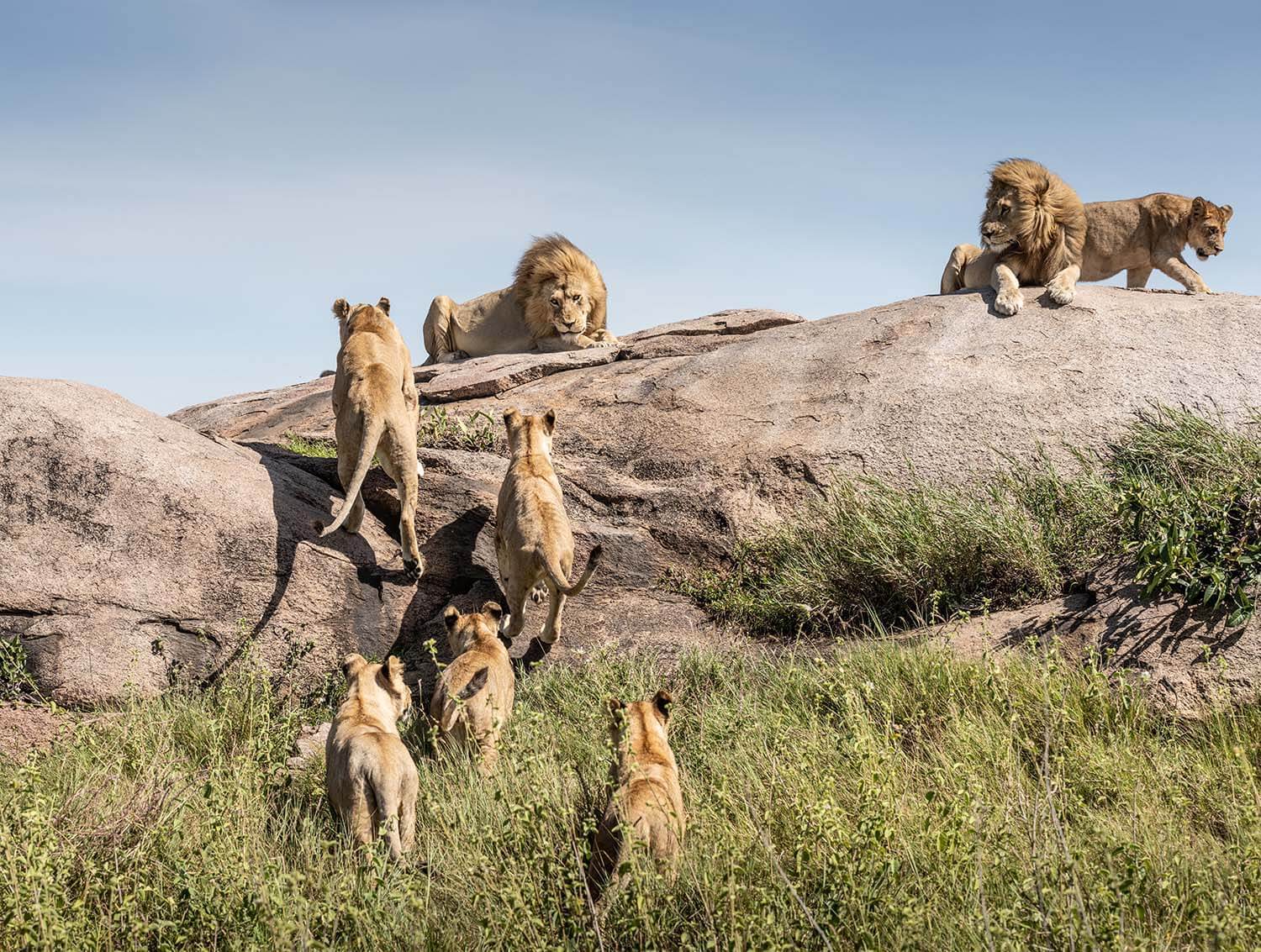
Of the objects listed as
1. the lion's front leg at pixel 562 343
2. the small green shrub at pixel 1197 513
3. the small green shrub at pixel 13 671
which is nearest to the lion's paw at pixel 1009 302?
the small green shrub at pixel 1197 513

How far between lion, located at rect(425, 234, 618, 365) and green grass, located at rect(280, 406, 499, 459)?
4577mm

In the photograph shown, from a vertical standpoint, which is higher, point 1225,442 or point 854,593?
point 1225,442

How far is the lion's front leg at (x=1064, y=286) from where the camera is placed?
10.3 metres

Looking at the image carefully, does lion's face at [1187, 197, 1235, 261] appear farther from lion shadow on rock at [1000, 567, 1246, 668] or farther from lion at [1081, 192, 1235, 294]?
lion shadow on rock at [1000, 567, 1246, 668]

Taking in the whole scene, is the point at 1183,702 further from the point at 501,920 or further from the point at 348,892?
the point at 348,892

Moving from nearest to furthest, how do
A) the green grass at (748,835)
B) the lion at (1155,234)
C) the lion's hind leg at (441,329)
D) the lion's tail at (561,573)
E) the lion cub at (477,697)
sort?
the green grass at (748,835), the lion cub at (477,697), the lion's tail at (561,573), the lion at (1155,234), the lion's hind leg at (441,329)

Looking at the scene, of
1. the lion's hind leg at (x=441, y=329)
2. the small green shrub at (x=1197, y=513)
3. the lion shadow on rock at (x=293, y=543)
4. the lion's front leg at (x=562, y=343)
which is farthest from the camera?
the lion's hind leg at (x=441, y=329)

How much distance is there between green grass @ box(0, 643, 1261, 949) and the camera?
3.60 m

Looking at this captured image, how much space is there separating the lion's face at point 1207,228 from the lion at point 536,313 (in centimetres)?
694

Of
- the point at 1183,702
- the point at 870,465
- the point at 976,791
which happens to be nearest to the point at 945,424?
the point at 870,465

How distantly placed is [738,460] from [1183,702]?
4.07m

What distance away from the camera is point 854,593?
26.1 ft

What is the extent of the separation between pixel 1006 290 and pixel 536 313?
6.67 meters

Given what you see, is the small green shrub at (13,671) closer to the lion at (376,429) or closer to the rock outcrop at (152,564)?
the rock outcrop at (152,564)
